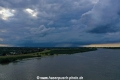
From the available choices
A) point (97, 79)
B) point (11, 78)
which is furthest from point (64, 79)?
point (11, 78)

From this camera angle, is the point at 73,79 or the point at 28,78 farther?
the point at 28,78

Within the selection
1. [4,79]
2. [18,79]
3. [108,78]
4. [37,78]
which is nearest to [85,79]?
[108,78]

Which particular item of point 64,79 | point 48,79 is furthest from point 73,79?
point 48,79

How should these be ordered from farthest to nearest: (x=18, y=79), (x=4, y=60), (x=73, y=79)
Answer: (x=4, y=60)
(x=18, y=79)
(x=73, y=79)

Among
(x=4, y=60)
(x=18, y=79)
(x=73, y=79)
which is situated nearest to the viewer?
(x=73, y=79)

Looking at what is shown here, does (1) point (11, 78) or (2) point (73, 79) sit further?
(1) point (11, 78)

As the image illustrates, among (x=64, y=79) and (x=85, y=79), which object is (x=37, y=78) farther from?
(x=85, y=79)

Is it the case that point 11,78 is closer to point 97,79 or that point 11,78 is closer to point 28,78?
point 28,78

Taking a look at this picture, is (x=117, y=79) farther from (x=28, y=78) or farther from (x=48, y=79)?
(x=28, y=78)
